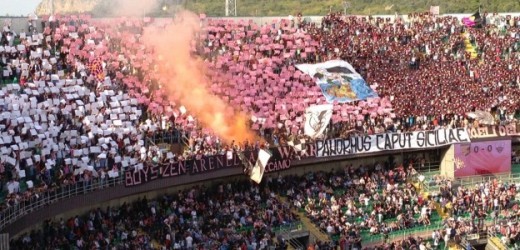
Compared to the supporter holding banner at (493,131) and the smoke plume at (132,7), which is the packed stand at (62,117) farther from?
the supporter holding banner at (493,131)

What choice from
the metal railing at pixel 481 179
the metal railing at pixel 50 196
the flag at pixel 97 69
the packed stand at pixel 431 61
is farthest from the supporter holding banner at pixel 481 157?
the metal railing at pixel 50 196

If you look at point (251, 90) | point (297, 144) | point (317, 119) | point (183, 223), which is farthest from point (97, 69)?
point (317, 119)

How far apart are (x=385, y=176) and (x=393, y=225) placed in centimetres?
364

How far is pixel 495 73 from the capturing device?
137 feet

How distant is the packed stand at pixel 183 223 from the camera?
25.3m

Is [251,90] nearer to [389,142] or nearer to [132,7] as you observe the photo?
[389,142]

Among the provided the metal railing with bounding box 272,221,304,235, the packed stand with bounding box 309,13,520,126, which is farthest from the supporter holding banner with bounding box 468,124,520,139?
the metal railing with bounding box 272,221,304,235

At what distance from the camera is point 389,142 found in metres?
36.4

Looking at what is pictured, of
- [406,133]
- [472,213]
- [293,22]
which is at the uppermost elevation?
[293,22]

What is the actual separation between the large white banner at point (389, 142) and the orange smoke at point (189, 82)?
2.86 meters

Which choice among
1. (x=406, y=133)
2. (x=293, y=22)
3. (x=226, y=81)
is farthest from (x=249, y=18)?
(x=406, y=133)

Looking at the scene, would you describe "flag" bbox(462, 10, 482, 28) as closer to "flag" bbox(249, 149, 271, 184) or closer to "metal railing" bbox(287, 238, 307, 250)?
"flag" bbox(249, 149, 271, 184)

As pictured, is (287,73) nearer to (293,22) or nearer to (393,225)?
(293,22)

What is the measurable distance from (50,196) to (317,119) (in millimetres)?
12152
